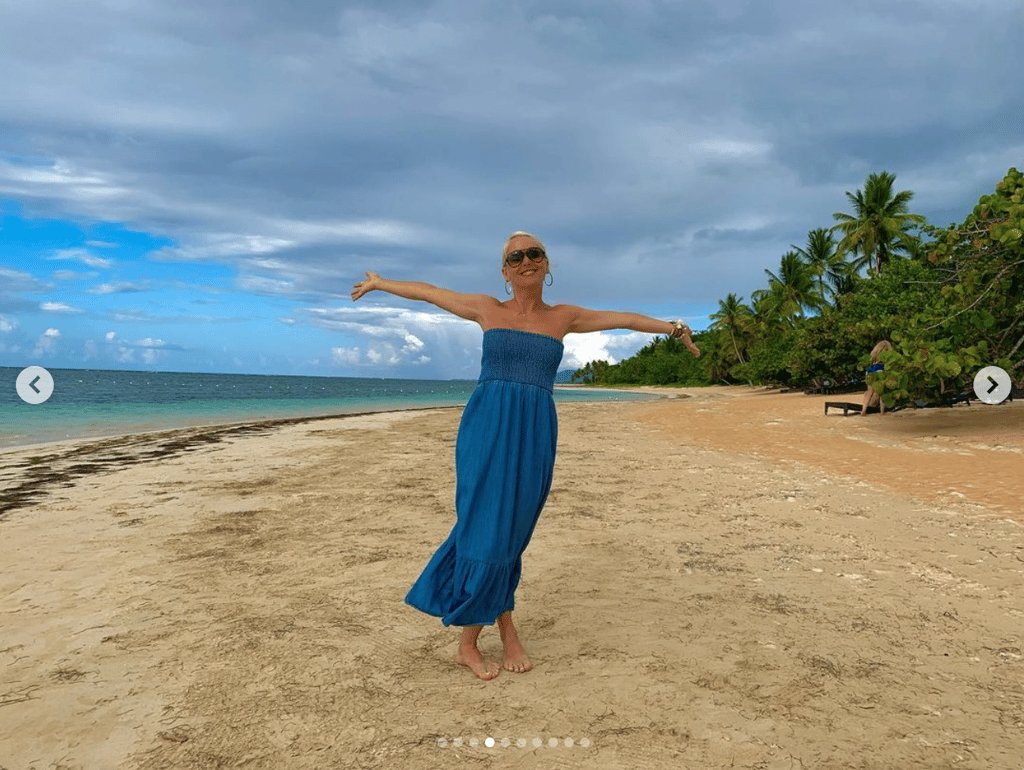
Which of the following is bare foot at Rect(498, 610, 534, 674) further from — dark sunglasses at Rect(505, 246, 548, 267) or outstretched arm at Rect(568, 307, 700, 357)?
dark sunglasses at Rect(505, 246, 548, 267)

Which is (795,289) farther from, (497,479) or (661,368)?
(497,479)

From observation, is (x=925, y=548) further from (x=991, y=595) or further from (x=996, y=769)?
(x=996, y=769)

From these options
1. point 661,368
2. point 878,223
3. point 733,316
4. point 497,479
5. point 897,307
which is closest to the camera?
point 497,479

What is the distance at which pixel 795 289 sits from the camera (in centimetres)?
5531

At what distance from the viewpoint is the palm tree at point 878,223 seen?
140 ft

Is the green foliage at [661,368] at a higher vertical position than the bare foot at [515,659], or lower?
higher

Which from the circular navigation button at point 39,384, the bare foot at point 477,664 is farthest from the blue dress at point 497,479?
the circular navigation button at point 39,384

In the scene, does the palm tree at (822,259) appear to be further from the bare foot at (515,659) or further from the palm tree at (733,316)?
the bare foot at (515,659)

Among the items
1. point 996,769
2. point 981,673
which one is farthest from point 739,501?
point 996,769

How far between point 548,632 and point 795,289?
189 ft

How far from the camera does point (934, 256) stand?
1248 centimetres

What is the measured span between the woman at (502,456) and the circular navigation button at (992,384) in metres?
12.1

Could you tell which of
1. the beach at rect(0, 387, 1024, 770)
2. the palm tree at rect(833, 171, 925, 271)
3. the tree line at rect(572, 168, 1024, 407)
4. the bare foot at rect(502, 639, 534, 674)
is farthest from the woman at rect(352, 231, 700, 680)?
the palm tree at rect(833, 171, 925, 271)

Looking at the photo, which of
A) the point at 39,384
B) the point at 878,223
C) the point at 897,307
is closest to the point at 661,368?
the point at 878,223
